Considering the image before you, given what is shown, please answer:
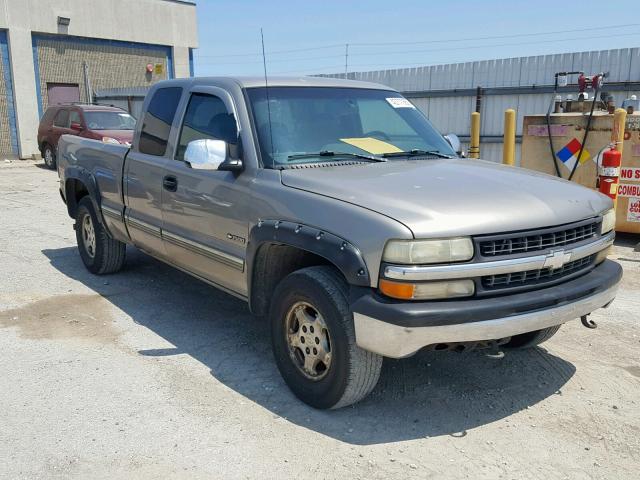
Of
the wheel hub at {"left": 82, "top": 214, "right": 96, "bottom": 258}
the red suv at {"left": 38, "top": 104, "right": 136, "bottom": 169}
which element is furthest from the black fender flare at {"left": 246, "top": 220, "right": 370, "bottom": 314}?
the red suv at {"left": 38, "top": 104, "right": 136, "bottom": 169}

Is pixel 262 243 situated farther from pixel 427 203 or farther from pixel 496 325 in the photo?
pixel 496 325

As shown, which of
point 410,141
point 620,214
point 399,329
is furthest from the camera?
point 620,214

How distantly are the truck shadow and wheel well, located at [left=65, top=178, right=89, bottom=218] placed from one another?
168 centimetres

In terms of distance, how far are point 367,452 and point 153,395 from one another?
1407mm

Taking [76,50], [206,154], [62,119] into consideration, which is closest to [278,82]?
[206,154]

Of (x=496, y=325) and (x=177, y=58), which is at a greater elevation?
(x=177, y=58)

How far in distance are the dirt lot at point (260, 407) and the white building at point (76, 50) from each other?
1901cm

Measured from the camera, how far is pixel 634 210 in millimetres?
7859

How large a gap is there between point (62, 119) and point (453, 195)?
15773mm

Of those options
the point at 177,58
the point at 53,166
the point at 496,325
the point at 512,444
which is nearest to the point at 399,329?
the point at 496,325

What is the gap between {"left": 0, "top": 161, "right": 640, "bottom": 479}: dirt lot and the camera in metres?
3.05

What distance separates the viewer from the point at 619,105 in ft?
35.7

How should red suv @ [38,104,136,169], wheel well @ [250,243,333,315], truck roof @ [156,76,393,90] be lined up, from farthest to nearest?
1. red suv @ [38,104,136,169]
2. truck roof @ [156,76,393,90]
3. wheel well @ [250,243,333,315]

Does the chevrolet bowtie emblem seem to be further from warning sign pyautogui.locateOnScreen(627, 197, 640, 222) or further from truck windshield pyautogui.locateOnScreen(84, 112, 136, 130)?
truck windshield pyautogui.locateOnScreen(84, 112, 136, 130)
